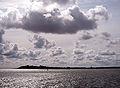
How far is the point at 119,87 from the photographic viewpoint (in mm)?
100062

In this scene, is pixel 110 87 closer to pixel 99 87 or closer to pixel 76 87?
pixel 99 87

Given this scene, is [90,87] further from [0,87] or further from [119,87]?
[0,87]

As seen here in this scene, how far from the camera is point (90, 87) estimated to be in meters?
102

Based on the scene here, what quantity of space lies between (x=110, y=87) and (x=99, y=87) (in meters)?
4.74

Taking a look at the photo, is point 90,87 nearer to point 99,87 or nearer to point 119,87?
point 99,87

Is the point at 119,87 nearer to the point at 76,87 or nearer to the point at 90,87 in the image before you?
the point at 90,87

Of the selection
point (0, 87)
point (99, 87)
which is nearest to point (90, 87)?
point (99, 87)

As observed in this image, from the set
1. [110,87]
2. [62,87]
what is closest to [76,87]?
[62,87]

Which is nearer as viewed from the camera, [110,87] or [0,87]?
[110,87]

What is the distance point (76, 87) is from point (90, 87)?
6.61m

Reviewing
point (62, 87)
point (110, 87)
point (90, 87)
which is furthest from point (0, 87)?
point (110, 87)

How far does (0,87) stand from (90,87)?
4158 cm

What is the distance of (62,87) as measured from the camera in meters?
106

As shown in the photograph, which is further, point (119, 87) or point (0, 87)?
point (0, 87)
